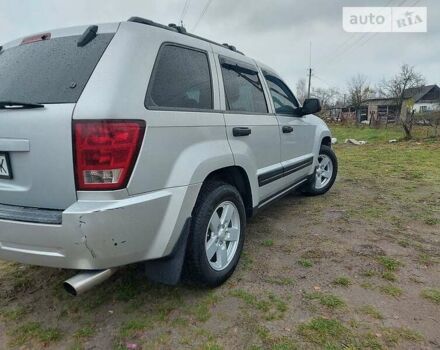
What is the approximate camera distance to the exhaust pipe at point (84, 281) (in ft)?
5.71

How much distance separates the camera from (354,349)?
185 cm

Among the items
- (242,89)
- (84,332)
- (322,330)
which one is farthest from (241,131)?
(84,332)

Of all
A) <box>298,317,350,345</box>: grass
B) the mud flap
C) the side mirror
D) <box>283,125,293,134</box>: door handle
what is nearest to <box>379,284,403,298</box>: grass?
<box>298,317,350,345</box>: grass

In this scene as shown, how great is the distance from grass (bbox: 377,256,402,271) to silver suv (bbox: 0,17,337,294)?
4.55ft

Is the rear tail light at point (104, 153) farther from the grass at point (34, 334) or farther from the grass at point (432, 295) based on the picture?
the grass at point (432, 295)

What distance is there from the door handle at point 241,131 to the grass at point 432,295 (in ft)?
5.82

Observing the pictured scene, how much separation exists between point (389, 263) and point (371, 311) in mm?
786

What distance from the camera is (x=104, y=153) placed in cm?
169

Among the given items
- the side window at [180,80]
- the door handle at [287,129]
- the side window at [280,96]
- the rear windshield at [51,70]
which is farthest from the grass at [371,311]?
the rear windshield at [51,70]

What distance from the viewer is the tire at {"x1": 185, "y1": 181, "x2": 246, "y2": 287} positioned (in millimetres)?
2215

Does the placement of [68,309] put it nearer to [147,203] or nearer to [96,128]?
[147,203]

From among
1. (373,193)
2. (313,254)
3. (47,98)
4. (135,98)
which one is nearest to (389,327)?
(313,254)

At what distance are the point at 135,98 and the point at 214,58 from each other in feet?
3.40

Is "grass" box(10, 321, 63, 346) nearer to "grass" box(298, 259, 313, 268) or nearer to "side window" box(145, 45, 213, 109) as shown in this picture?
"side window" box(145, 45, 213, 109)
